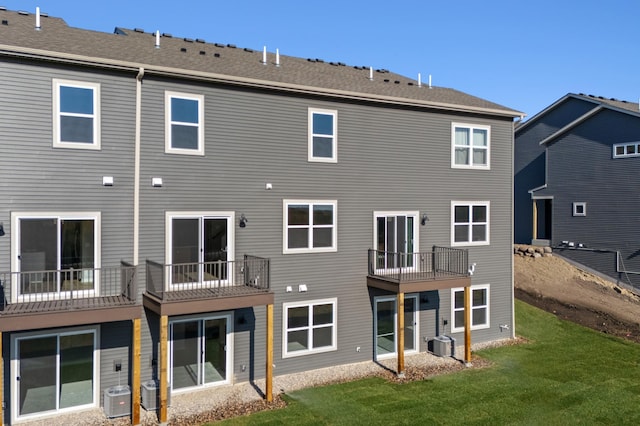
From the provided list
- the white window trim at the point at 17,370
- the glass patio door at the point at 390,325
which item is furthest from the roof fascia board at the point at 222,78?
the glass patio door at the point at 390,325

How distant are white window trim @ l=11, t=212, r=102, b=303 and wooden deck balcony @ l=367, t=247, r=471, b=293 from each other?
7591mm

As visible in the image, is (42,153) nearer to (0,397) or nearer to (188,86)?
(188,86)

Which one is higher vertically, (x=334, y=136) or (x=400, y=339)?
(x=334, y=136)

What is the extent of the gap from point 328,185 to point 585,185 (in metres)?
17.3

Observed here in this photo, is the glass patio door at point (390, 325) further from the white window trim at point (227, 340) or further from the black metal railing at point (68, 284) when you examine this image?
the black metal railing at point (68, 284)

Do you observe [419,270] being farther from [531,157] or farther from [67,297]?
[531,157]

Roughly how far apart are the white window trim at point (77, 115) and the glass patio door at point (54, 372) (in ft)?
14.2

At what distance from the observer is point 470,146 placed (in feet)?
55.5

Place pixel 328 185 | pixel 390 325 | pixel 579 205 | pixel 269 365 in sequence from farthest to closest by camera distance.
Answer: pixel 579 205
pixel 390 325
pixel 328 185
pixel 269 365

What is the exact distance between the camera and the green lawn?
1080 centimetres

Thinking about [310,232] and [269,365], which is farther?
[310,232]

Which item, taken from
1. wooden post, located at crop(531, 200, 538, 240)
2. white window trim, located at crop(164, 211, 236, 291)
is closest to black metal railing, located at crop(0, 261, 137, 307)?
white window trim, located at crop(164, 211, 236, 291)

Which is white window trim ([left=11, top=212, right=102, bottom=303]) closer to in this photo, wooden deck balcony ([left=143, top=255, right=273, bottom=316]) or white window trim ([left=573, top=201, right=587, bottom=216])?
wooden deck balcony ([left=143, top=255, right=273, bottom=316])

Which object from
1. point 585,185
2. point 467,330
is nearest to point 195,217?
point 467,330
